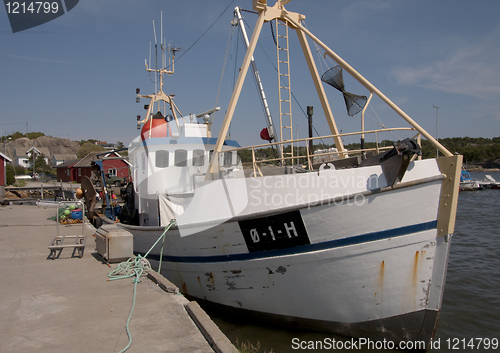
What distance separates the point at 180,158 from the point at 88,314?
175 inches

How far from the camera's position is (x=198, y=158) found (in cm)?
797

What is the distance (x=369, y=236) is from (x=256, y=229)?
1.54m

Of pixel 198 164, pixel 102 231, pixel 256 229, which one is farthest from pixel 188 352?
pixel 198 164

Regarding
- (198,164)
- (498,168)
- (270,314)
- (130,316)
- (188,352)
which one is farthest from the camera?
(498,168)

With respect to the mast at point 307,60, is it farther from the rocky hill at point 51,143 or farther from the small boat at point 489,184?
the rocky hill at point 51,143

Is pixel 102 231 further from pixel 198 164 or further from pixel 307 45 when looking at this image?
pixel 307 45

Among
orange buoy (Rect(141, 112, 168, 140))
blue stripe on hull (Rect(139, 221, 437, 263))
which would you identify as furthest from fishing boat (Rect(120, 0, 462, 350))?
orange buoy (Rect(141, 112, 168, 140))

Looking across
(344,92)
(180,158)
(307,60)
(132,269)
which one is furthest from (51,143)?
(344,92)

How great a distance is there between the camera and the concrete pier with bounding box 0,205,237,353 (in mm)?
Result: 3209

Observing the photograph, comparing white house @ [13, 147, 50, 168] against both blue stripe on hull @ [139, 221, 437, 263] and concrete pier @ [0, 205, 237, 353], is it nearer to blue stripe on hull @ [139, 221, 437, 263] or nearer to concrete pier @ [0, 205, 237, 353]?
concrete pier @ [0, 205, 237, 353]

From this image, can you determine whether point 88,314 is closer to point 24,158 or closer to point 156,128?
point 156,128

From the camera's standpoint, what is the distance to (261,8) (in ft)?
21.0

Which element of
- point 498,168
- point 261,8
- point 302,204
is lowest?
point 498,168

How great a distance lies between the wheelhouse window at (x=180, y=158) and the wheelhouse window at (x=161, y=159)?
223mm
